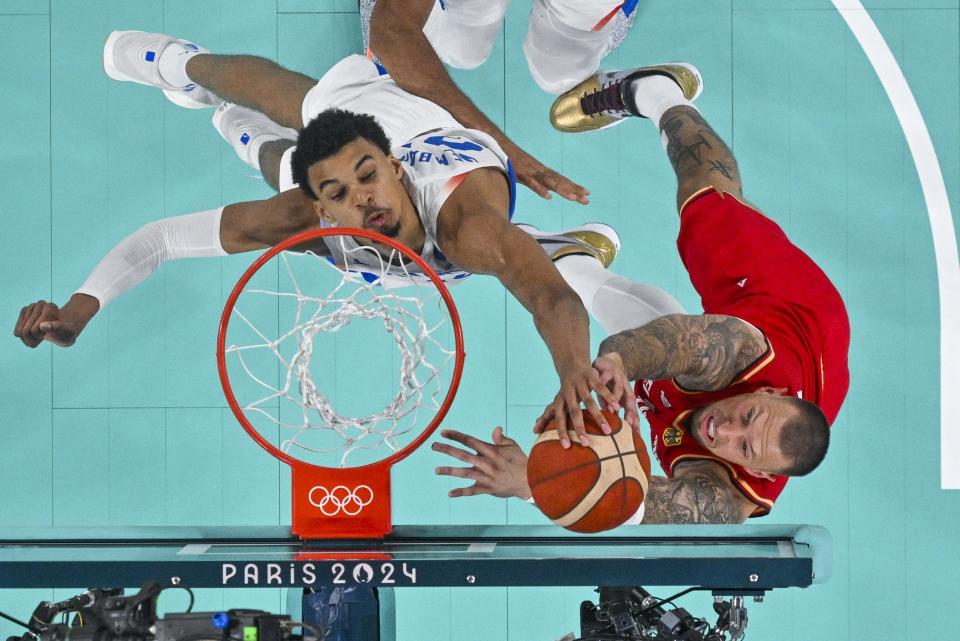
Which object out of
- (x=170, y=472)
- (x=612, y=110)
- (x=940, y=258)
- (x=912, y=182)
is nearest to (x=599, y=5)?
(x=612, y=110)

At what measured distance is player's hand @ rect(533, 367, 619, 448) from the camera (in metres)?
3.01

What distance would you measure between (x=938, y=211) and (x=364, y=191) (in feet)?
9.09

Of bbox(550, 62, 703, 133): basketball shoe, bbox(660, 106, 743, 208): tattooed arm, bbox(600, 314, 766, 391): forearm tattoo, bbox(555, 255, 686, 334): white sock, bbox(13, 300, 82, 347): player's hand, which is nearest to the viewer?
bbox(600, 314, 766, 391): forearm tattoo

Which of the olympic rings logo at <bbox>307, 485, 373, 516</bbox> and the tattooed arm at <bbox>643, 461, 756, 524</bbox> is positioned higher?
the olympic rings logo at <bbox>307, 485, 373, 516</bbox>

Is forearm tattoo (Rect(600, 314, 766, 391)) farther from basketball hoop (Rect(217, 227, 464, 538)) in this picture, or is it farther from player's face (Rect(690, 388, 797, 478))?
basketball hoop (Rect(217, 227, 464, 538))

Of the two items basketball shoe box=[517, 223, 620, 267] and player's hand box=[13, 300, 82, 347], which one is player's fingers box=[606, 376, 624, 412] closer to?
basketball shoe box=[517, 223, 620, 267]

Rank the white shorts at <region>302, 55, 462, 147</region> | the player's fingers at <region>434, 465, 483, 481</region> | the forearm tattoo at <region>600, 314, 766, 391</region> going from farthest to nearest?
1. the white shorts at <region>302, 55, 462, 147</region>
2. the forearm tattoo at <region>600, 314, 766, 391</region>
3. the player's fingers at <region>434, 465, 483, 481</region>

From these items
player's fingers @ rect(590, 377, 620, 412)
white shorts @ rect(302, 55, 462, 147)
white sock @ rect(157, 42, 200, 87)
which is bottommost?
player's fingers @ rect(590, 377, 620, 412)

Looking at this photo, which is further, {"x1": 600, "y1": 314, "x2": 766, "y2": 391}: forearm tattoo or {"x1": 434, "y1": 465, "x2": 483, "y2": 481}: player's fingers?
{"x1": 600, "y1": 314, "x2": 766, "y2": 391}: forearm tattoo

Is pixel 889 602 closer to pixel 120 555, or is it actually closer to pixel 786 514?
pixel 786 514

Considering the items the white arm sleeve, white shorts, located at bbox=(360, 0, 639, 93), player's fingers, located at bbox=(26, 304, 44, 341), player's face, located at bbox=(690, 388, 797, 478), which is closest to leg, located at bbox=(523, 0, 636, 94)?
white shorts, located at bbox=(360, 0, 639, 93)

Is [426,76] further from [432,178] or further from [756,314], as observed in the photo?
[756,314]

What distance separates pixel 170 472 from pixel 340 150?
1.85m

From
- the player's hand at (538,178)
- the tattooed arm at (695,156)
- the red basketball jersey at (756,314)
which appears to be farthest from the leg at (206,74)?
the red basketball jersey at (756,314)
